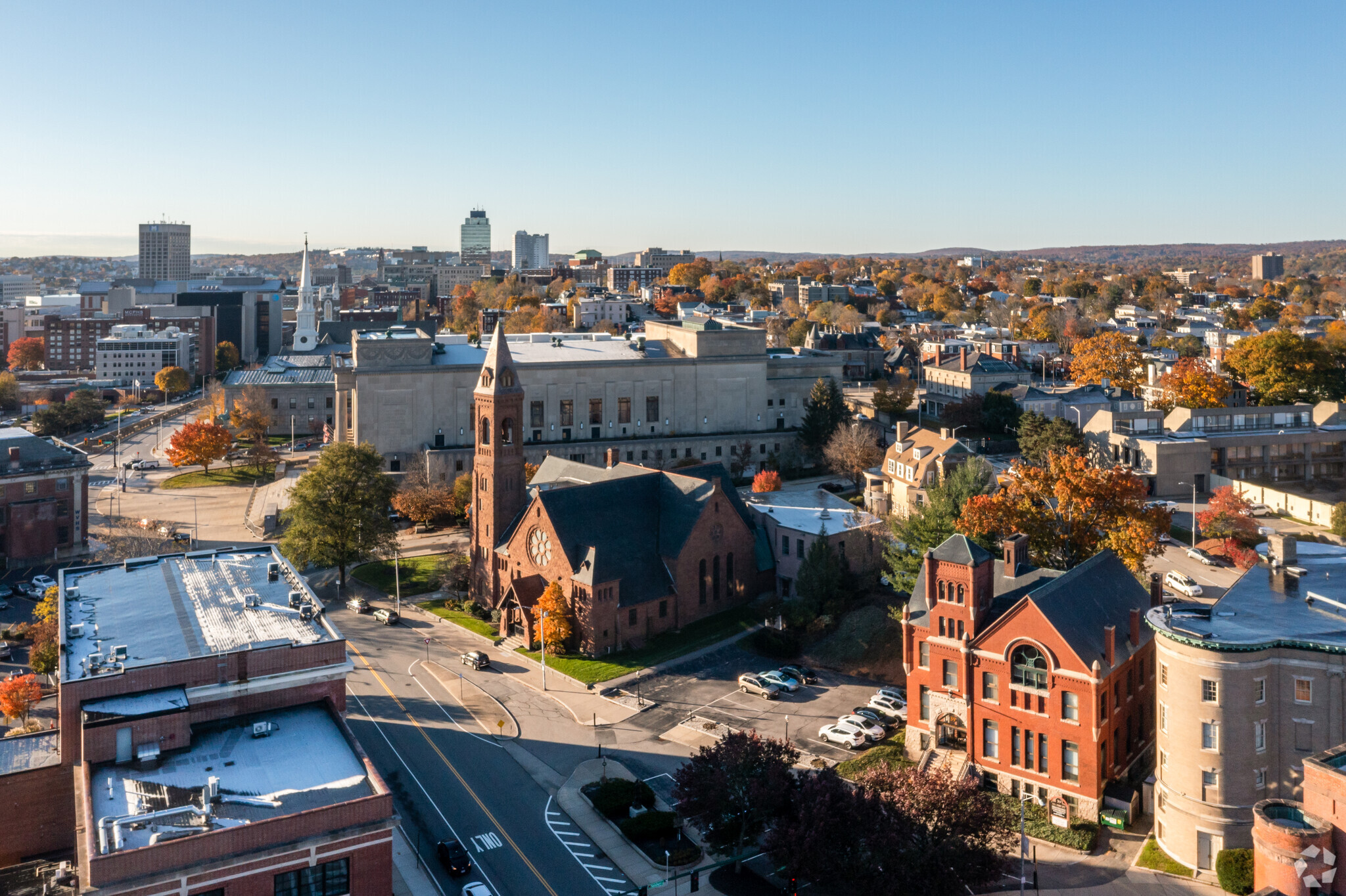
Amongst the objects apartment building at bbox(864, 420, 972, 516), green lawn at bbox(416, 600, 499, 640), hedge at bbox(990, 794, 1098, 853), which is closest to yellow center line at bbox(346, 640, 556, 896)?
green lawn at bbox(416, 600, 499, 640)

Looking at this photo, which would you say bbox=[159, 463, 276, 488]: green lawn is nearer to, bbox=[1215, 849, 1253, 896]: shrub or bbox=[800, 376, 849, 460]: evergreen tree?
bbox=[800, 376, 849, 460]: evergreen tree

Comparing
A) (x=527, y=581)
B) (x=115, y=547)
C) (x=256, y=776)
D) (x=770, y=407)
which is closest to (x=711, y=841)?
(x=256, y=776)

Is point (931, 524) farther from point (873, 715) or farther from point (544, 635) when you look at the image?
point (544, 635)

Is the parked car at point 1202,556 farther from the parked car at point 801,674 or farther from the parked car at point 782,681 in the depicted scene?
the parked car at point 782,681

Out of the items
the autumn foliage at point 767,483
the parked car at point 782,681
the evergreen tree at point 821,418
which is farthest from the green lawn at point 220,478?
the parked car at point 782,681

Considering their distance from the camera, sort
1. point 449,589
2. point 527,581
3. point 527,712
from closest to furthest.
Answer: point 527,712 → point 527,581 → point 449,589

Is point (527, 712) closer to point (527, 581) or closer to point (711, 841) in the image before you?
point (527, 581)

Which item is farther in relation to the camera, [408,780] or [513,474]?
[513,474]
